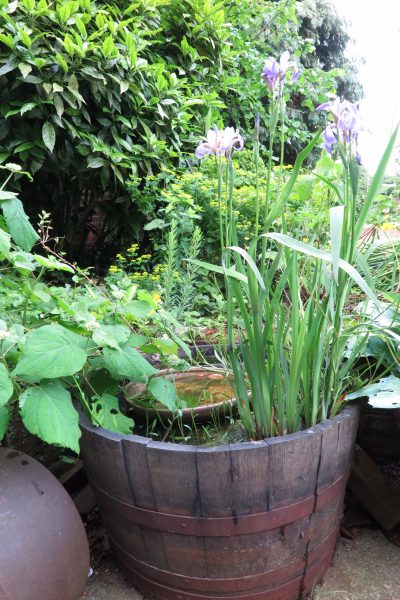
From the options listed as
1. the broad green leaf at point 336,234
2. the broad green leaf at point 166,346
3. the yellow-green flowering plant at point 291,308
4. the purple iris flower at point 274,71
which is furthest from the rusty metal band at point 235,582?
the purple iris flower at point 274,71

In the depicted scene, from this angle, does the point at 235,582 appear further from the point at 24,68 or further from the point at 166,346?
the point at 24,68

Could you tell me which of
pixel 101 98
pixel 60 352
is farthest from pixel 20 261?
pixel 101 98

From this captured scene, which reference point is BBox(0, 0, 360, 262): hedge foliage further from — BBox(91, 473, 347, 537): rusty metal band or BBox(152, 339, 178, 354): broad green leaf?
BBox(91, 473, 347, 537): rusty metal band

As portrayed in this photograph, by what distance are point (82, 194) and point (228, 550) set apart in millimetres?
2850

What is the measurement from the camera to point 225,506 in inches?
37.9

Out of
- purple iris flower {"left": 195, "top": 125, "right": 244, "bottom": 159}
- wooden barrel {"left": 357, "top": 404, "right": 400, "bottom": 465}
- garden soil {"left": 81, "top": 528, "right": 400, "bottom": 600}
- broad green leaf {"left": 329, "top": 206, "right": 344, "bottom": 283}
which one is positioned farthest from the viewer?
wooden barrel {"left": 357, "top": 404, "right": 400, "bottom": 465}

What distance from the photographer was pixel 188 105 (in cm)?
293

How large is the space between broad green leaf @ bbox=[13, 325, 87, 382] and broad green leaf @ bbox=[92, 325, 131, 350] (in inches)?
2.1

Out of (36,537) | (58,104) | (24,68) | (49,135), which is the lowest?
(36,537)

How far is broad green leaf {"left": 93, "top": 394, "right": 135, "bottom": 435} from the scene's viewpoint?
3.56 feet

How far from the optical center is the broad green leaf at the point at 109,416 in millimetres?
1085

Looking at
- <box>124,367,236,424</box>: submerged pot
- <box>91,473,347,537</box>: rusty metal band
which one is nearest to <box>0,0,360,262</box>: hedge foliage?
<box>124,367,236,424</box>: submerged pot

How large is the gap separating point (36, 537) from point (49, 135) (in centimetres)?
216

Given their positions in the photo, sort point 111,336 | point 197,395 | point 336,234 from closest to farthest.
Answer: point 336,234 → point 111,336 → point 197,395
